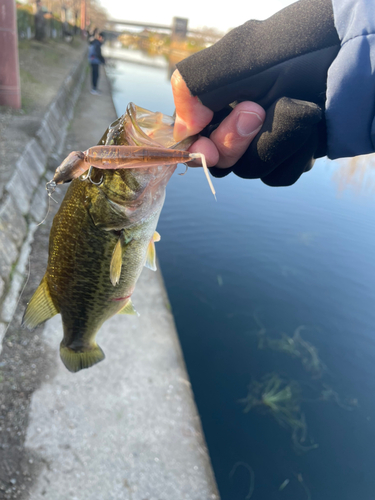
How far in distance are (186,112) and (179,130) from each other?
8 cm

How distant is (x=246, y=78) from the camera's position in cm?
136

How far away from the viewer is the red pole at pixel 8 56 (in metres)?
6.58

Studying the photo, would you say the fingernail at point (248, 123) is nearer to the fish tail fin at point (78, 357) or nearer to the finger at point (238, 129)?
the finger at point (238, 129)

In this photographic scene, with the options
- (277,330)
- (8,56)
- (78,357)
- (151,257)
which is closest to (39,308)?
(78,357)

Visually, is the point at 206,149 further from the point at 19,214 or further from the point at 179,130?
the point at 19,214

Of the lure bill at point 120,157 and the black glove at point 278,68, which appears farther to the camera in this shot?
the black glove at point 278,68

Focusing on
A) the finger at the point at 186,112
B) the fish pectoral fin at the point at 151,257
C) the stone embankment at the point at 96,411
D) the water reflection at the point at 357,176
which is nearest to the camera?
the finger at the point at 186,112

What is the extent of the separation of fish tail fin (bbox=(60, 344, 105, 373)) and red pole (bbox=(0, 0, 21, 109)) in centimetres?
717

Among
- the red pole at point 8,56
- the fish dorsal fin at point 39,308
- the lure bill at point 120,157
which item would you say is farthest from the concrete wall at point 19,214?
the lure bill at point 120,157

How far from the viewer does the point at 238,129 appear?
145 cm

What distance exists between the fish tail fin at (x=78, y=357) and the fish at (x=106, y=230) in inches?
9.2

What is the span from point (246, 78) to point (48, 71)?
13971mm

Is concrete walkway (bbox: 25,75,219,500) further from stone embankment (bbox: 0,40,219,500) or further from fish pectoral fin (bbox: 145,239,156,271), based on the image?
fish pectoral fin (bbox: 145,239,156,271)

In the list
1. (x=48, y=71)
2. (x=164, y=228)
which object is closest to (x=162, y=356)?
(x=164, y=228)
